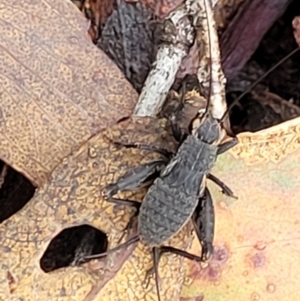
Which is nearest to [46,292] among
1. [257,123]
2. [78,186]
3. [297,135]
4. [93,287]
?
[93,287]

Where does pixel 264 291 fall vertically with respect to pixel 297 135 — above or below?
below

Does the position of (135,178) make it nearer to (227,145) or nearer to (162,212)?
Result: (162,212)

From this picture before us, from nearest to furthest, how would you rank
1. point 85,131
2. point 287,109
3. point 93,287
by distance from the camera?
point 93,287 → point 85,131 → point 287,109

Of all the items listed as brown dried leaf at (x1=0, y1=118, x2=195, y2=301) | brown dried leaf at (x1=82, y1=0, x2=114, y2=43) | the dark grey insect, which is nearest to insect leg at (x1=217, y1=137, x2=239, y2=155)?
the dark grey insect

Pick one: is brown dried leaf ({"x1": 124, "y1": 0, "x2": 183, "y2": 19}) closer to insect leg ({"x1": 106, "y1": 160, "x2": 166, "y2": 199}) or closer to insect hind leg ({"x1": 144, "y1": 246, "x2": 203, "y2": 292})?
insect leg ({"x1": 106, "y1": 160, "x2": 166, "y2": 199})

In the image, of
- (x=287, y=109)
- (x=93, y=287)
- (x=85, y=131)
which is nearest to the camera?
(x=93, y=287)

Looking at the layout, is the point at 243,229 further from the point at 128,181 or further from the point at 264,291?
the point at 128,181

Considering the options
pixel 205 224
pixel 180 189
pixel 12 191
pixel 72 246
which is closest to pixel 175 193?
pixel 180 189

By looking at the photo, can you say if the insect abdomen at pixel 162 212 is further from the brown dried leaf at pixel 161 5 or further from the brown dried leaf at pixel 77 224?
the brown dried leaf at pixel 161 5
